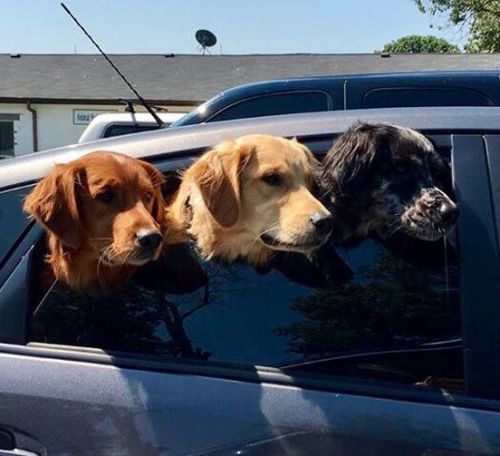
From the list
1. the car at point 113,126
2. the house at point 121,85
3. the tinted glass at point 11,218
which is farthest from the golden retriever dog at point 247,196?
the house at point 121,85

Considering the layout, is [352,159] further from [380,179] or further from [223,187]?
[223,187]

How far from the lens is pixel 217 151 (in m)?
2.13

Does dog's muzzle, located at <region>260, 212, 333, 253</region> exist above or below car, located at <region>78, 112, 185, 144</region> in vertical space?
below

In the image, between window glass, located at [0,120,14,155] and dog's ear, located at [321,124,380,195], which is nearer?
dog's ear, located at [321,124,380,195]

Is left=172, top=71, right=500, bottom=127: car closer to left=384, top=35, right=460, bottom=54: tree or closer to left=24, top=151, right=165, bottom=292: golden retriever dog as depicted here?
left=24, top=151, right=165, bottom=292: golden retriever dog

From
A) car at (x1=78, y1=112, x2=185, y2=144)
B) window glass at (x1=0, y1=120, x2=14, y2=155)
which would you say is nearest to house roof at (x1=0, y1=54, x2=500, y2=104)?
window glass at (x1=0, y1=120, x2=14, y2=155)

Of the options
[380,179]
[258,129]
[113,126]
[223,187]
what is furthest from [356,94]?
[223,187]

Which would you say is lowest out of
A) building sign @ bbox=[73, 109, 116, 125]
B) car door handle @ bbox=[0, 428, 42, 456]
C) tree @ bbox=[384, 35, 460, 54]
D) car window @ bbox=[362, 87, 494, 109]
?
car door handle @ bbox=[0, 428, 42, 456]

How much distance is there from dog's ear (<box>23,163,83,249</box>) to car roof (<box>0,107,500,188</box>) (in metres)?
0.21

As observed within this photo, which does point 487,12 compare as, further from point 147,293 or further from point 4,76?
point 147,293

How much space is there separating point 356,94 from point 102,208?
13.6 feet

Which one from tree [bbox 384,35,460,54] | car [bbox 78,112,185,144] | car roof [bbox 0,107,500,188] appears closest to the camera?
car roof [bbox 0,107,500,188]

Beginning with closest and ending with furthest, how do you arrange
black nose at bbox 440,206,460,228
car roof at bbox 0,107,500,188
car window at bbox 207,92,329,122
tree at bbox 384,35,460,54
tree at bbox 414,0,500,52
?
black nose at bbox 440,206,460,228 → car roof at bbox 0,107,500,188 → car window at bbox 207,92,329,122 → tree at bbox 414,0,500,52 → tree at bbox 384,35,460,54

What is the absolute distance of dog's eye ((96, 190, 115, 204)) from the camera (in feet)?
6.95
